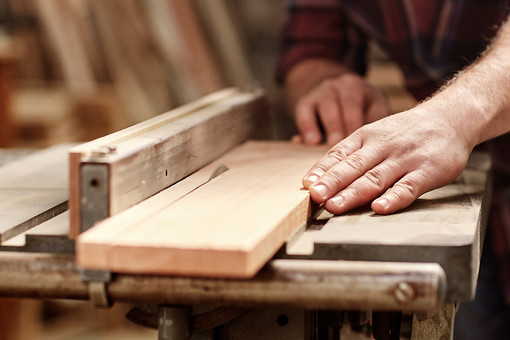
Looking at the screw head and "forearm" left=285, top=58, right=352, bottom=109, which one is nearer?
the screw head

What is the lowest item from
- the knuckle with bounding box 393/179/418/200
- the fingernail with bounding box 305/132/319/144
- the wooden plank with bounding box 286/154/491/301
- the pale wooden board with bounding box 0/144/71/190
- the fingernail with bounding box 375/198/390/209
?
the pale wooden board with bounding box 0/144/71/190

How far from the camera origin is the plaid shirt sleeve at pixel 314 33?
2.29 meters

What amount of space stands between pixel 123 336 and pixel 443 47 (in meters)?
2.24

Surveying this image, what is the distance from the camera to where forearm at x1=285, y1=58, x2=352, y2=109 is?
208 cm

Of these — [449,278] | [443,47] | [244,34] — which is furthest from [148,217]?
[244,34]

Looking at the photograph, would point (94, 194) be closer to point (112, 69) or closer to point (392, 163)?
point (392, 163)

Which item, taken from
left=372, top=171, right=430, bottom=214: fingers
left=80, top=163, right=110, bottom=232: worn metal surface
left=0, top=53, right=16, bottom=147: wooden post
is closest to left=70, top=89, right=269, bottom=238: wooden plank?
left=80, top=163, right=110, bottom=232: worn metal surface

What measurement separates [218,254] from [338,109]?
0.92 m

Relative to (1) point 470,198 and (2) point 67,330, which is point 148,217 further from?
(2) point 67,330

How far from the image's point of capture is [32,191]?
4.55 ft

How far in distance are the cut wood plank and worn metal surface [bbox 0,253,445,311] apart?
0.04m

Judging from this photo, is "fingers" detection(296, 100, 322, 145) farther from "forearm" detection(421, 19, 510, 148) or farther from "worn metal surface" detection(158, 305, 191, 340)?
"worn metal surface" detection(158, 305, 191, 340)

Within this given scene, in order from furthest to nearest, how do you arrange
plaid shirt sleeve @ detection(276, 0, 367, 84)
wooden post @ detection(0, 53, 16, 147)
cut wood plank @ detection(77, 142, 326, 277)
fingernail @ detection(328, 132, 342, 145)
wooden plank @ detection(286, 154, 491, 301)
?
1. wooden post @ detection(0, 53, 16, 147)
2. plaid shirt sleeve @ detection(276, 0, 367, 84)
3. fingernail @ detection(328, 132, 342, 145)
4. wooden plank @ detection(286, 154, 491, 301)
5. cut wood plank @ detection(77, 142, 326, 277)

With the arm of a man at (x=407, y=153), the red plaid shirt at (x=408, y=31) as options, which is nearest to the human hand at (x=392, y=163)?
the arm of a man at (x=407, y=153)
